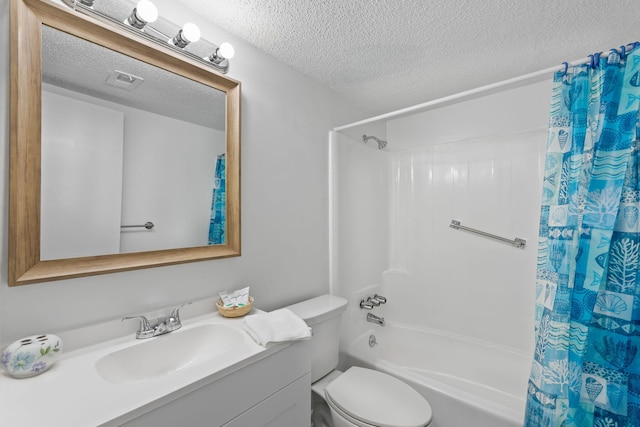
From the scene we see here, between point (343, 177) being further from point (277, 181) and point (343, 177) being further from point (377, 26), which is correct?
point (377, 26)

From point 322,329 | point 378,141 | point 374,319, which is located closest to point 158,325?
point 322,329

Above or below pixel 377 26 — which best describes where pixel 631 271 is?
below

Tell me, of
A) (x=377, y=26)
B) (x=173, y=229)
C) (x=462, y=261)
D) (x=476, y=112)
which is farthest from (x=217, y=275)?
(x=476, y=112)

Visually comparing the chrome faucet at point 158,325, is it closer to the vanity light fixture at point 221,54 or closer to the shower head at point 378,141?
the vanity light fixture at point 221,54

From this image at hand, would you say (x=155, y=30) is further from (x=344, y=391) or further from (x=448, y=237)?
(x=448, y=237)

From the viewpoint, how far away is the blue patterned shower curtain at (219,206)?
132cm

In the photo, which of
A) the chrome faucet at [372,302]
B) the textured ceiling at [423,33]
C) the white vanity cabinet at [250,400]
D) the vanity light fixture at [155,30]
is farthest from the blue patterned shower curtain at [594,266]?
the vanity light fixture at [155,30]

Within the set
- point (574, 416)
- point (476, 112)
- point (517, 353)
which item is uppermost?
point (476, 112)

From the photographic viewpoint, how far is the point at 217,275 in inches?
52.0

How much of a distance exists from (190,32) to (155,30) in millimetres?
131

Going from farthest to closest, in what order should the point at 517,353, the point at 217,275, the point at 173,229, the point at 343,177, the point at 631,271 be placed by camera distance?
the point at 343,177
the point at 517,353
the point at 217,275
the point at 173,229
the point at 631,271

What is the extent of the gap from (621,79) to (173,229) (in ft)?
6.36

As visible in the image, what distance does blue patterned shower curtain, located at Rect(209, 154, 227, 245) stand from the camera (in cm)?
132

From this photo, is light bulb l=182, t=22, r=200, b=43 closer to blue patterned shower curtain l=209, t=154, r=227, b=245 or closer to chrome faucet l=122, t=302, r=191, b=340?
blue patterned shower curtain l=209, t=154, r=227, b=245
